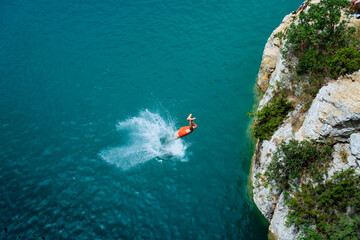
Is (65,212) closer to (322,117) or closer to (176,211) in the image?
(176,211)

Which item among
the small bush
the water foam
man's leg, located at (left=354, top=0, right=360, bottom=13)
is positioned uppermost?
man's leg, located at (left=354, top=0, right=360, bottom=13)

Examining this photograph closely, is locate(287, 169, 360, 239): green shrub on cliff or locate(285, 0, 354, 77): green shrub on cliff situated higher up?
locate(285, 0, 354, 77): green shrub on cliff

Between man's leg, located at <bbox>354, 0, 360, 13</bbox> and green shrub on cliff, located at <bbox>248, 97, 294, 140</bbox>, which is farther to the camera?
Answer: man's leg, located at <bbox>354, 0, 360, 13</bbox>

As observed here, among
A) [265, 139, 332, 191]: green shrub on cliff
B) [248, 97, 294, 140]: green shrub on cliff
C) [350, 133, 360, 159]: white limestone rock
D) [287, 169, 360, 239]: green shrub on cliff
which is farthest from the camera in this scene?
[248, 97, 294, 140]: green shrub on cliff

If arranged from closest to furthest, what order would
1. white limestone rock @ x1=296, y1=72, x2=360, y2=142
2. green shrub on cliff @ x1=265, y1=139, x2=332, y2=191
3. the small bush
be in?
white limestone rock @ x1=296, y1=72, x2=360, y2=142 → green shrub on cliff @ x1=265, y1=139, x2=332, y2=191 → the small bush

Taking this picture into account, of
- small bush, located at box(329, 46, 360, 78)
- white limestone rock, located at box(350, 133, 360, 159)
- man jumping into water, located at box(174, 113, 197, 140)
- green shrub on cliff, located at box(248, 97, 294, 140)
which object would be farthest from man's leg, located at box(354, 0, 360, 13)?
man jumping into water, located at box(174, 113, 197, 140)

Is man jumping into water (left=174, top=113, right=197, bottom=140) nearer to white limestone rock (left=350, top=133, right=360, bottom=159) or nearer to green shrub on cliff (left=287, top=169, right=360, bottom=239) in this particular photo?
green shrub on cliff (left=287, top=169, right=360, bottom=239)

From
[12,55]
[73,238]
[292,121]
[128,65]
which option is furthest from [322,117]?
[12,55]
